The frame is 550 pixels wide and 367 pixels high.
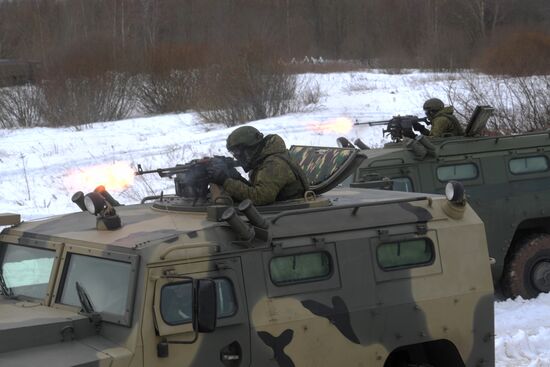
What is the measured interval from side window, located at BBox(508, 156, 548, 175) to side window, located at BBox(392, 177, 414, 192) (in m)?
1.23

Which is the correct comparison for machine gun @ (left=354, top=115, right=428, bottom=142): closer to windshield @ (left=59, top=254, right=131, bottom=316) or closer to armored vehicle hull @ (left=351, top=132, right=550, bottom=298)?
armored vehicle hull @ (left=351, top=132, right=550, bottom=298)

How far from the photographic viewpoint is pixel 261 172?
18.5 feet

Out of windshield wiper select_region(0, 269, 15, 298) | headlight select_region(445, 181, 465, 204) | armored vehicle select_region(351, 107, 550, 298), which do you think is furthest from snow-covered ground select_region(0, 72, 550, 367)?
headlight select_region(445, 181, 465, 204)

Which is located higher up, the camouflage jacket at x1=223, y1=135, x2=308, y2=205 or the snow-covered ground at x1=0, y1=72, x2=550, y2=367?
the snow-covered ground at x1=0, y1=72, x2=550, y2=367

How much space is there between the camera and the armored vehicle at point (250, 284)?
4465mm

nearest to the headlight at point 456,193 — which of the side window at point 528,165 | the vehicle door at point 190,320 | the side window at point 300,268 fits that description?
the side window at point 300,268

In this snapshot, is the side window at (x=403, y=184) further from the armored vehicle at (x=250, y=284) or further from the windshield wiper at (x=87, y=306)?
the windshield wiper at (x=87, y=306)

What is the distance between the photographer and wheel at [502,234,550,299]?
9.52 metres

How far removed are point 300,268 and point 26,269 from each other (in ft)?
5.58

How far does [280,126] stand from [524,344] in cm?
1298

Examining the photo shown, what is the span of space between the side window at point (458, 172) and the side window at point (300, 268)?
482 cm

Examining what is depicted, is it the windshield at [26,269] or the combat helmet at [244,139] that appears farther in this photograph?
the combat helmet at [244,139]

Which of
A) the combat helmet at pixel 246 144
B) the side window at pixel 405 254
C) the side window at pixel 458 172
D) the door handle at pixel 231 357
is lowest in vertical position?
the door handle at pixel 231 357

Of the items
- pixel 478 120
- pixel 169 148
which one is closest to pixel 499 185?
pixel 478 120
